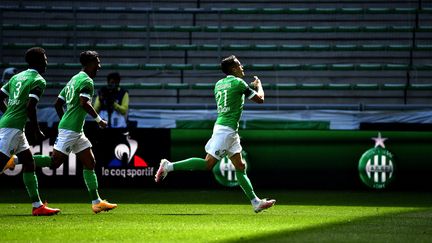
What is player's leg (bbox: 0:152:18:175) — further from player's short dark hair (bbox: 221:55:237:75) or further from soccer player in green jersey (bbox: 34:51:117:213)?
player's short dark hair (bbox: 221:55:237:75)

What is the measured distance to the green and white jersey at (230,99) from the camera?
1291 centimetres

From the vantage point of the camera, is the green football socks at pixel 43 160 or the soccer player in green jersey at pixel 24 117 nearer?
the soccer player in green jersey at pixel 24 117

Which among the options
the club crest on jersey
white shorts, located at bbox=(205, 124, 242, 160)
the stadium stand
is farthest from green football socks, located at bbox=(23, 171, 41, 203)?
the stadium stand

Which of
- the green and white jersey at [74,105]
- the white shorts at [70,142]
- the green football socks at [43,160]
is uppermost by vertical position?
the green and white jersey at [74,105]

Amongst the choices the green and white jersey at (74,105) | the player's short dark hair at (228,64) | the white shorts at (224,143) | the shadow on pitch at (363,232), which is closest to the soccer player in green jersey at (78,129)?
the green and white jersey at (74,105)

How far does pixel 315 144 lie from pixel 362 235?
7825 mm

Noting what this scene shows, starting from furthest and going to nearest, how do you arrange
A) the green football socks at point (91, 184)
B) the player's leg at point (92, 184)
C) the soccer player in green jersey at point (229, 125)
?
the soccer player in green jersey at point (229, 125)
the green football socks at point (91, 184)
the player's leg at point (92, 184)

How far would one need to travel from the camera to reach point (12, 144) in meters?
12.4

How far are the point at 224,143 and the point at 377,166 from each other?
5.45m

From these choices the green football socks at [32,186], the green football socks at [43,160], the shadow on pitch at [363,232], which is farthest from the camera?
the green football socks at [43,160]

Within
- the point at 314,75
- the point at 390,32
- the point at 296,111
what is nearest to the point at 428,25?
the point at 390,32

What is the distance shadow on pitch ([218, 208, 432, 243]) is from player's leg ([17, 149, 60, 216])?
3.48 meters

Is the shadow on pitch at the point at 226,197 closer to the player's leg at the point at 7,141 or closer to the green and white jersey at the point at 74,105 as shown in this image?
the green and white jersey at the point at 74,105

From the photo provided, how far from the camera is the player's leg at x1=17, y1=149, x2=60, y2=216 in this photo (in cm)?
1230
